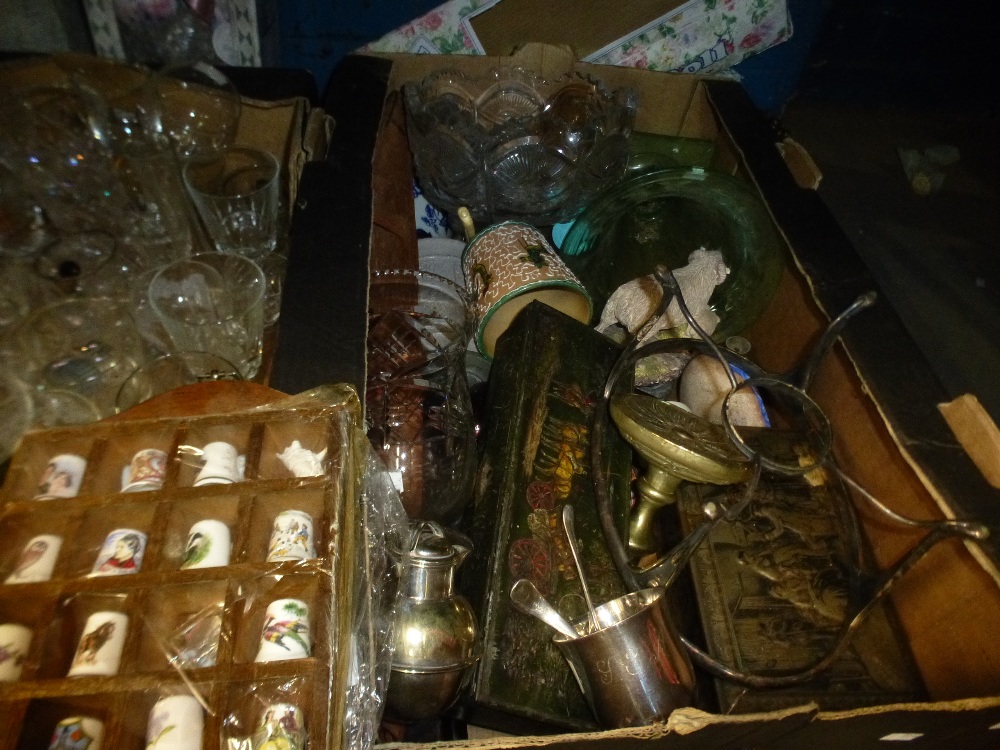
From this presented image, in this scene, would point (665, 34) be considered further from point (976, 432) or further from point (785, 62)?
point (976, 432)

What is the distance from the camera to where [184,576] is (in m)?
0.50

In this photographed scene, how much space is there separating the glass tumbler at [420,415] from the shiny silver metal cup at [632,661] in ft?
0.81

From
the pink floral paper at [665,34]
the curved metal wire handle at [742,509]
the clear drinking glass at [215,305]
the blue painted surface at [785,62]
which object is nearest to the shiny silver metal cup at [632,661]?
the curved metal wire handle at [742,509]

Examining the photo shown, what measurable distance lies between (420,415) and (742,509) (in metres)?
0.45

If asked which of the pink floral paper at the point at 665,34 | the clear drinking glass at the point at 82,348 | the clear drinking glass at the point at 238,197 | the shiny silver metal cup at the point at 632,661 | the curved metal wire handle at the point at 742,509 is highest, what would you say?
the pink floral paper at the point at 665,34

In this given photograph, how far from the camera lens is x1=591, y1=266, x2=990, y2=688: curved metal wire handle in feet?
2.18

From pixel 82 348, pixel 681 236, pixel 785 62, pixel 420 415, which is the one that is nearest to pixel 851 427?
pixel 681 236

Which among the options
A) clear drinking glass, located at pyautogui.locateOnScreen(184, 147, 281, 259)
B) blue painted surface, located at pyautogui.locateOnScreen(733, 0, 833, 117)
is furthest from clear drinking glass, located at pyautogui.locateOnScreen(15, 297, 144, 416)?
blue painted surface, located at pyautogui.locateOnScreen(733, 0, 833, 117)

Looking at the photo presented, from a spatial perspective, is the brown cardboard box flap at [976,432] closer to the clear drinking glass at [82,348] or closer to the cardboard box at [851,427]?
the cardboard box at [851,427]

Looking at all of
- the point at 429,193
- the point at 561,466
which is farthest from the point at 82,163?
the point at 561,466

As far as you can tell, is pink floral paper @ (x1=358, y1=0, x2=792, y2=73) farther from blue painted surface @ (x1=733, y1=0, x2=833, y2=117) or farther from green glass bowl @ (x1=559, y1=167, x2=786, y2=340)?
green glass bowl @ (x1=559, y1=167, x2=786, y2=340)

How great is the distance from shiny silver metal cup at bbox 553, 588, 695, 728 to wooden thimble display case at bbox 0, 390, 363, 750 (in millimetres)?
304

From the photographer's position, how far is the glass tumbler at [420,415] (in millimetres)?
821

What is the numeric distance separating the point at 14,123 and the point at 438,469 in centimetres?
85
